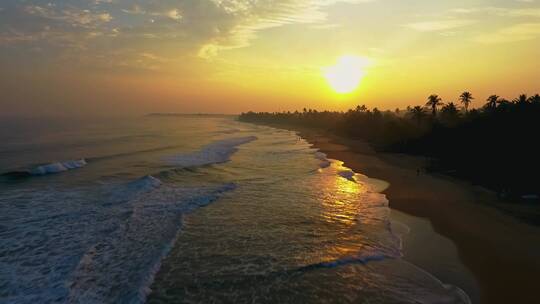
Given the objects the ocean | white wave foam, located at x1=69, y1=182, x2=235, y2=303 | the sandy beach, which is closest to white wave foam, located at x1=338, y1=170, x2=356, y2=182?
the ocean

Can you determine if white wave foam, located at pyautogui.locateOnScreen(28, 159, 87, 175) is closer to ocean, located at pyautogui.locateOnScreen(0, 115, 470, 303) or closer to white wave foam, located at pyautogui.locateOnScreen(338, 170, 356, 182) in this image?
ocean, located at pyautogui.locateOnScreen(0, 115, 470, 303)

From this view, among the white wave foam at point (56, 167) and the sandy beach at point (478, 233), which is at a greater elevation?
the sandy beach at point (478, 233)

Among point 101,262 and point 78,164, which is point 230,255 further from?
point 78,164

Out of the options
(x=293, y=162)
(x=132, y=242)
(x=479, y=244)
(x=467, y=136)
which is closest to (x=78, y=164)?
(x=293, y=162)

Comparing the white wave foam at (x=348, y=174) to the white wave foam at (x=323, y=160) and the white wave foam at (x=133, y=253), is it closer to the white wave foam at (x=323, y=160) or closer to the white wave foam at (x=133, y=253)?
the white wave foam at (x=323, y=160)

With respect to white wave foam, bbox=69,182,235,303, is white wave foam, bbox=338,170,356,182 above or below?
above

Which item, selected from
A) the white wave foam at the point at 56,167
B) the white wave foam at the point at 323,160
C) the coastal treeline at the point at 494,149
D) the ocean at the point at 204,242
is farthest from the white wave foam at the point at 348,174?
the white wave foam at the point at 56,167

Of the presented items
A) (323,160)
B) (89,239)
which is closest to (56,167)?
(89,239)
